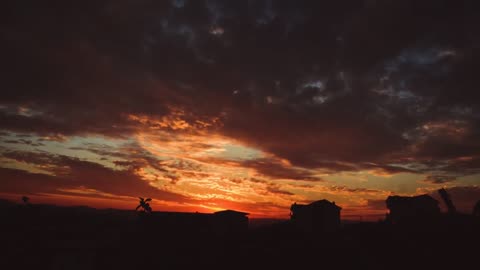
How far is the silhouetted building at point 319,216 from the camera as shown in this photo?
53.6m

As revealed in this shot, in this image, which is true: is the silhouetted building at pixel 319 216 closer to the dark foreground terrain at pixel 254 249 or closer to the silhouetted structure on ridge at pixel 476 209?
the dark foreground terrain at pixel 254 249

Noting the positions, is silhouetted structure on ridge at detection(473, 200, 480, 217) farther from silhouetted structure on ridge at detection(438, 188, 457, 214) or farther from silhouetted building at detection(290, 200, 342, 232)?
silhouetted building at detection(290, 200, 342, 232)

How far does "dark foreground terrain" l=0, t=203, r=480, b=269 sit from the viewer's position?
85.0 feet

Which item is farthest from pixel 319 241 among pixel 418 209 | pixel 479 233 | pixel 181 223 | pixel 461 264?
pixel 418 209

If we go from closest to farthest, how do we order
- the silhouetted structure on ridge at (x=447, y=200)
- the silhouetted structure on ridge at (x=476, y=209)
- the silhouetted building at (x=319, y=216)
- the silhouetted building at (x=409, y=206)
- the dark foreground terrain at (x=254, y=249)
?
the dark foreground terrain at (x=254, y=249) → the silhouetted structure on ridge at (x=476, y=209) → the silhouetted structure on ridge at (x=447, y=200) → the silhouetted building at (x=409, y=206) → the silhouetted building at (x=319, y=216)

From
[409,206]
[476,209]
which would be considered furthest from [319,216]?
[476,209]

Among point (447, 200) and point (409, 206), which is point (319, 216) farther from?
point (447, 200)

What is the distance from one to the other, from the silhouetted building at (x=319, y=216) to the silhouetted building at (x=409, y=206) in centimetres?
867

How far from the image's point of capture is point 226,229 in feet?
163

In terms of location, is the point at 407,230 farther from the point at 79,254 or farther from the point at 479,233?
the point at 79,254

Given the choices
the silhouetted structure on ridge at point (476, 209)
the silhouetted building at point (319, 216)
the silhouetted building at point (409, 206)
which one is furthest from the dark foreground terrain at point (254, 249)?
the silhouetted building at point (319, 216)

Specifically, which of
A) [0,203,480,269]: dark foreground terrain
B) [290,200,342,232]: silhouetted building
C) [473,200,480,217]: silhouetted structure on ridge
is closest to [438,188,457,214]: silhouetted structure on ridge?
[473,200,480,217]: silhouetted structure on ridge

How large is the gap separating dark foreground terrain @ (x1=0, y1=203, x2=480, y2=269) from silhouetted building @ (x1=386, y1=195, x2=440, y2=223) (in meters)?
11.7

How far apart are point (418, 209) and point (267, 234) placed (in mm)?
26967
